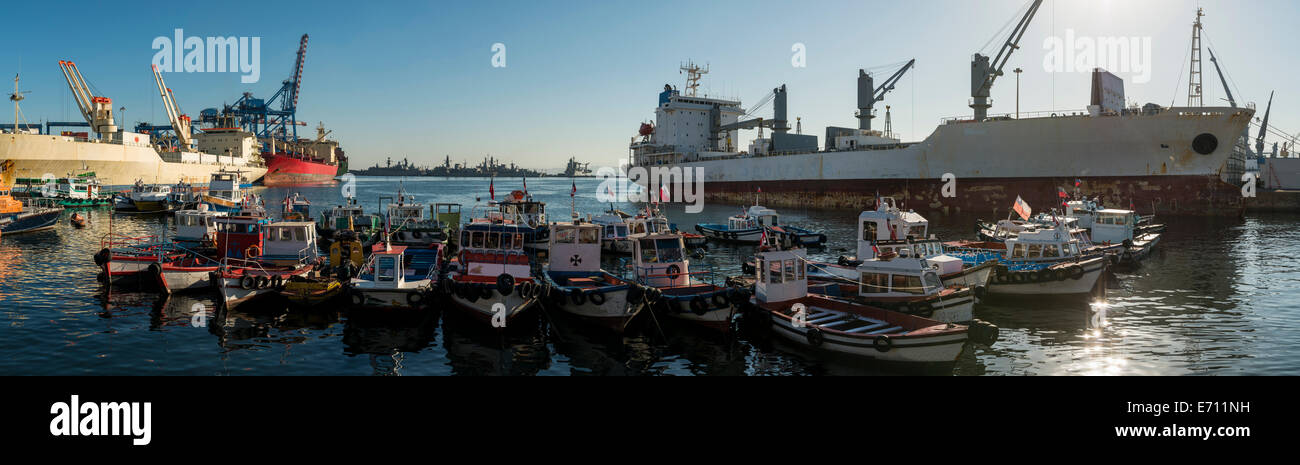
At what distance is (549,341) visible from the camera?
65.2 feet

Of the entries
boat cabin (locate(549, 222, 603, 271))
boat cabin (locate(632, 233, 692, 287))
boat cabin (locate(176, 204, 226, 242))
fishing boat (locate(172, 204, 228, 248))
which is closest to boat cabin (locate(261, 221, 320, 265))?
fishing boat (locate(172, 204, 228, 248))

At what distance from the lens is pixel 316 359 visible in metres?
17.9

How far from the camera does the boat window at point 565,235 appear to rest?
25766 millimetres

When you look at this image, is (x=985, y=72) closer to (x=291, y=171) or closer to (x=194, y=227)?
(x=194, y=227)

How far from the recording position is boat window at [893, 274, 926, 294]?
67.9 ft

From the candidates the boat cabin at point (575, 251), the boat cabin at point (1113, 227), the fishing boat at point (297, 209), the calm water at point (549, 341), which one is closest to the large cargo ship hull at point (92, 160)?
the fishing boat at point (297, 209)

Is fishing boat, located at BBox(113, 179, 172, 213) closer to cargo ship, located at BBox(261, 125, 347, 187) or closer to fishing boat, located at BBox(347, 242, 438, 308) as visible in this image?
fishing boat, located at BBox(347, 242, 438, 308)

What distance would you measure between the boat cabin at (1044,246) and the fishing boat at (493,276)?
20402 millimetres

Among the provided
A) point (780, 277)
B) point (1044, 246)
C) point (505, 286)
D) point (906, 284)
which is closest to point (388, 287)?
point (505, 286)
